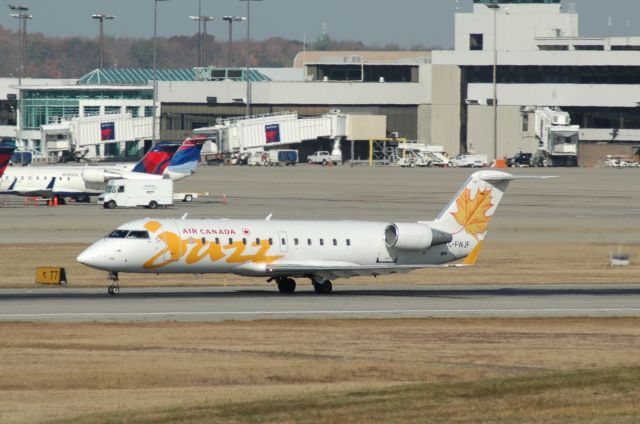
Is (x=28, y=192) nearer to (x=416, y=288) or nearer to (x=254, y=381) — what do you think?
(x=416, y=288)

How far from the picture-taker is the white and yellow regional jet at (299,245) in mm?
48594

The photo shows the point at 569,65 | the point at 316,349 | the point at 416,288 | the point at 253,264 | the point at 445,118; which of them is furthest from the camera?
the point at 445,118

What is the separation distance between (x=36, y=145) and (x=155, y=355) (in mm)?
168092

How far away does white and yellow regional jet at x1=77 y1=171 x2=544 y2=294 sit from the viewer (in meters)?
48.6

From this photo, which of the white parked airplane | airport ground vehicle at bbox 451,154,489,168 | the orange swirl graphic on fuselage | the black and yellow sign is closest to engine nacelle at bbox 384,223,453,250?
the orange swirl graphic on fuselage

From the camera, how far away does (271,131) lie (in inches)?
7274

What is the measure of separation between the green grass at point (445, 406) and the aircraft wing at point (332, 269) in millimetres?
19784

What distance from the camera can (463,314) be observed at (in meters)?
44.4

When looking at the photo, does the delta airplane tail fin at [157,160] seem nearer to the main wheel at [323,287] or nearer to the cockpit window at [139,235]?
the main wheel at [323,287]

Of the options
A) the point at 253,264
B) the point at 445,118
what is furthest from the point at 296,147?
the point at 253,264

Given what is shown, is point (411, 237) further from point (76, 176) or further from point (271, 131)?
point (271, 131)

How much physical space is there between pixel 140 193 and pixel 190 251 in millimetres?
56448

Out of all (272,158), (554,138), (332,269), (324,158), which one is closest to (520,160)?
(554,138)

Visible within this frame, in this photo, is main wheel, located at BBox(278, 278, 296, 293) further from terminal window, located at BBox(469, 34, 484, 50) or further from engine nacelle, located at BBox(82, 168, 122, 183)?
terminal window, located at BBox(469, 34, 484, 50)
